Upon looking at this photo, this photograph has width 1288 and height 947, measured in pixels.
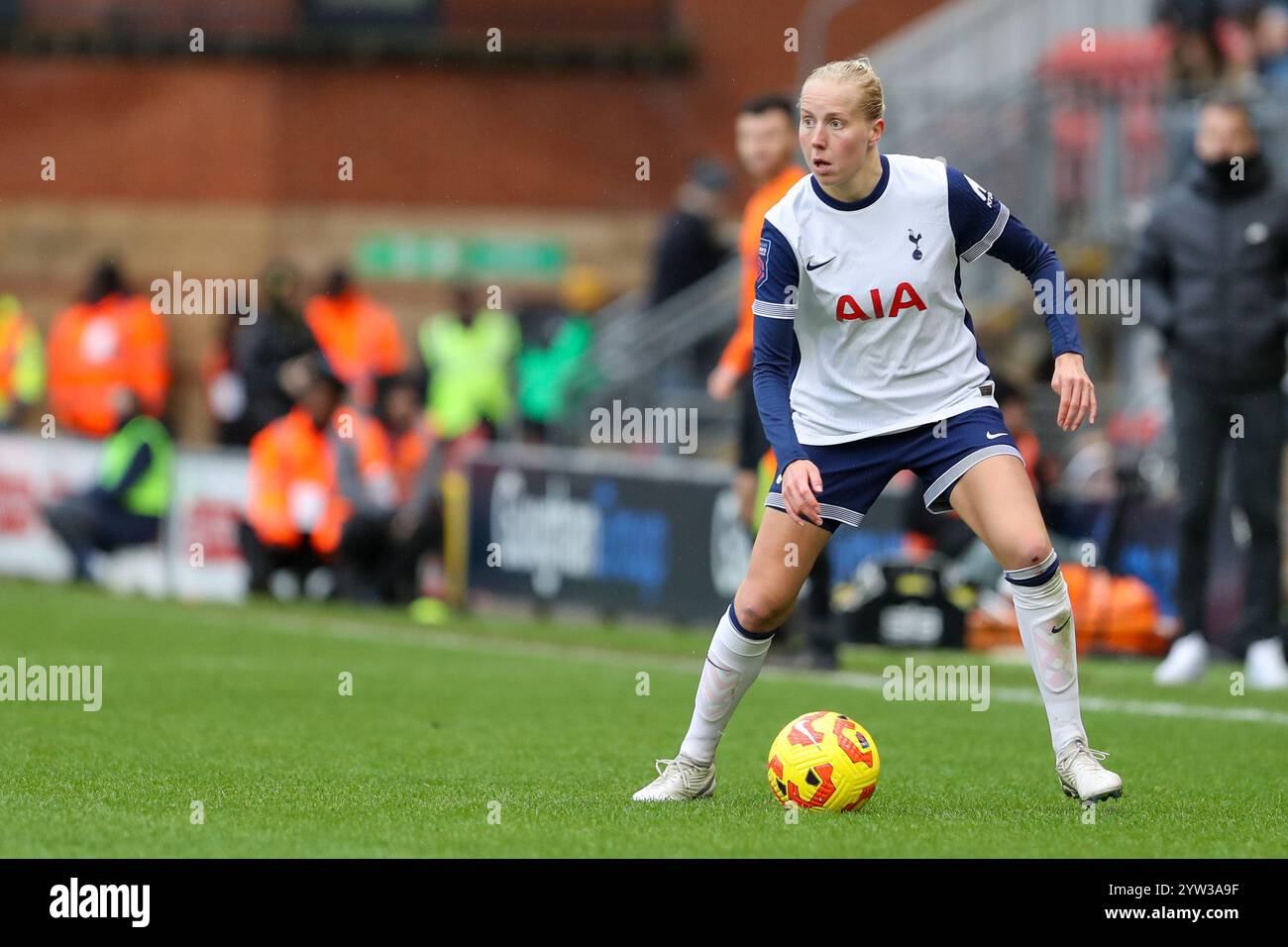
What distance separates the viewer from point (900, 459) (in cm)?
728

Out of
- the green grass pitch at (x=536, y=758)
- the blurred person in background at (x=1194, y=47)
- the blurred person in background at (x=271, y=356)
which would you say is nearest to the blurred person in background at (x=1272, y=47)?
the blurred person in background at (x=1194, y=47)

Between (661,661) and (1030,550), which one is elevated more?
(1030,550)

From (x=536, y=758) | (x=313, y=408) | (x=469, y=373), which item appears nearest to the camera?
(x=536, y=758)

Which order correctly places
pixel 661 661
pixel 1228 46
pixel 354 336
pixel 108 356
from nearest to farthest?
pixel 661 661 → pixel 1228 46 → pixel 354 336 → pixel 108 356

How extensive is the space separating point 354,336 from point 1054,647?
45.0 ft

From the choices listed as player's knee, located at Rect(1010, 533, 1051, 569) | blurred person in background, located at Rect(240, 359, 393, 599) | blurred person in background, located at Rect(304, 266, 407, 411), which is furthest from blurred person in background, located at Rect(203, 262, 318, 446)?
player's knee, located at Rect(1010, 533, 1051, 569)

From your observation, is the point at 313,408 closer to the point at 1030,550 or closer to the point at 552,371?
the point at 552,371

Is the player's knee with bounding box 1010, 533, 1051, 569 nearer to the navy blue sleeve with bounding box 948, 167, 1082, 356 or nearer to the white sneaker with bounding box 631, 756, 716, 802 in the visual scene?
the navy blue sleeve with bounding box 948, 167, 1082, 356

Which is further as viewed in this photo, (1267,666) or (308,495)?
(308,495)

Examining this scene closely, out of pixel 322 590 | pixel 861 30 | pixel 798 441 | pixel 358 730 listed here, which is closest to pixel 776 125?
pixel 358 730

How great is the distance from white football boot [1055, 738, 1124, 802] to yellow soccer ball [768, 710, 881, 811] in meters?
0.57

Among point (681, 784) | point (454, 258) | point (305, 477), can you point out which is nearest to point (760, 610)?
point (681, 784)

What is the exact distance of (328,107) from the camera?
25.0 m

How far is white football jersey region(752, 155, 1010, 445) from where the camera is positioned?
7.12 m
